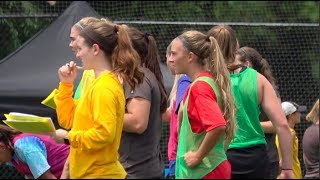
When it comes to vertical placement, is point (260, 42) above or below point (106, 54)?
below

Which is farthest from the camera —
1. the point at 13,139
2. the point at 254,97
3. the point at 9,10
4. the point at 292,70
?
the point at 9,10

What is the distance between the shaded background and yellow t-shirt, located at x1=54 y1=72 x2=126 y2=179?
4.61 metres

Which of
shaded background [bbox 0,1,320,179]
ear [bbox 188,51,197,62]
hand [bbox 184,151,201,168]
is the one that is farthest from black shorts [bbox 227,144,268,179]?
shaded background [bbox 0,1,320,179]

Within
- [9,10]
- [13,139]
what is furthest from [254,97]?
[9,10]

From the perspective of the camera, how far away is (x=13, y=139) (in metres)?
6.27

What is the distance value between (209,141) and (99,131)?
64cm

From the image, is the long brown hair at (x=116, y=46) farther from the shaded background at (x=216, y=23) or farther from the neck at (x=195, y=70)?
the shaded background at (x=216, y=23)

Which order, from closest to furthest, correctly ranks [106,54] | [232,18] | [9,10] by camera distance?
[106,54] → [9,10] → [232,18]

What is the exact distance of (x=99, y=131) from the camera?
4711 millimetres

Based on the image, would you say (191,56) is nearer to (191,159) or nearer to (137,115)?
(137,115)

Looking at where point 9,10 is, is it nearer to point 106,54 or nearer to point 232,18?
point 232,18

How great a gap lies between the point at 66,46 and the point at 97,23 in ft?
11.5

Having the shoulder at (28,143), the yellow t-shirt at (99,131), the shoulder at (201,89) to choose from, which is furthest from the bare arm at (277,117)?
the shoulder at (28,143)

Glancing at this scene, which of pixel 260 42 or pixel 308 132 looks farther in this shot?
pixel 260 42
